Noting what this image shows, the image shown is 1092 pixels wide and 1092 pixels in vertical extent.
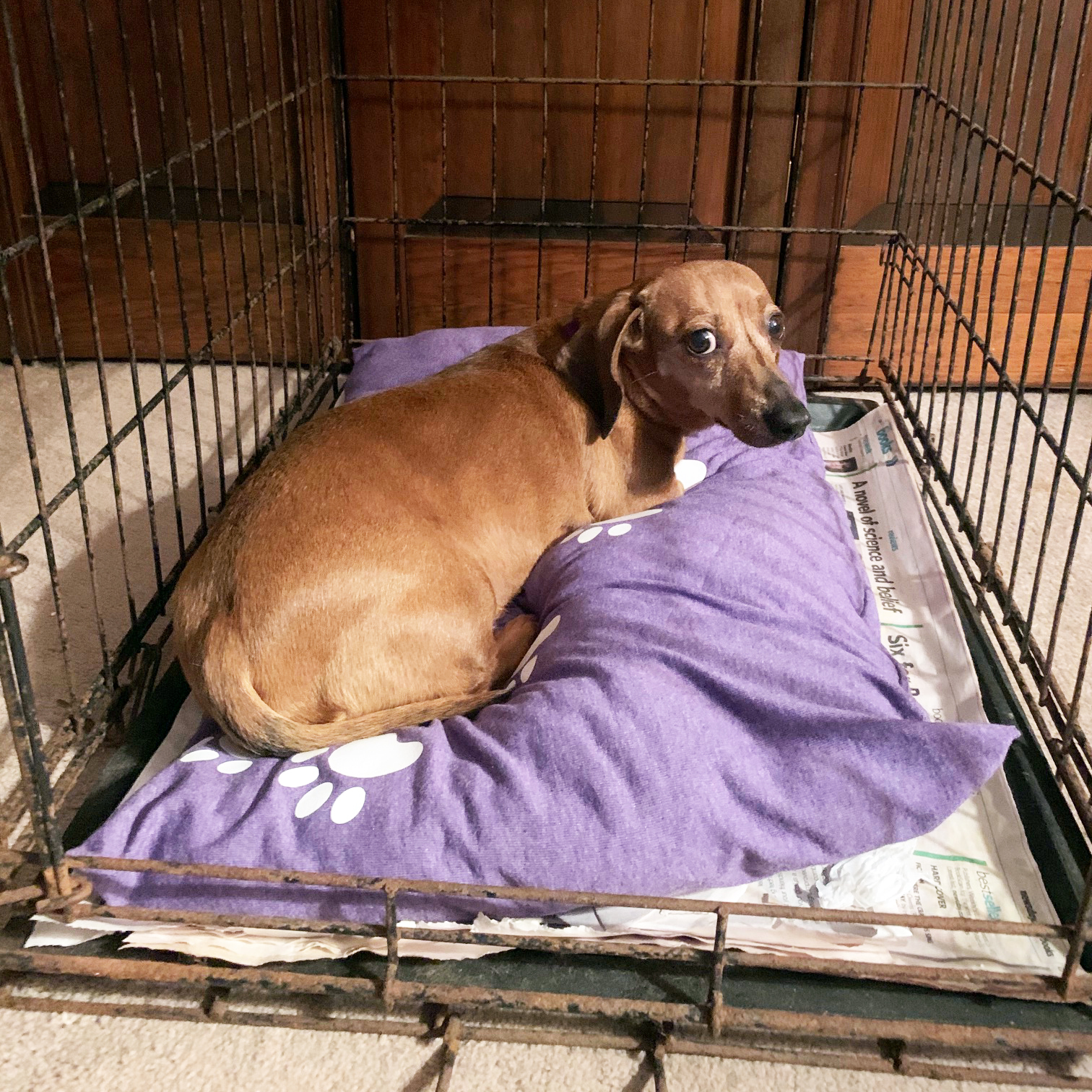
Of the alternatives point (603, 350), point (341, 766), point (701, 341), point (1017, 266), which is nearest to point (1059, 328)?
point (1017, 266)

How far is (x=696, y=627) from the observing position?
1.52m

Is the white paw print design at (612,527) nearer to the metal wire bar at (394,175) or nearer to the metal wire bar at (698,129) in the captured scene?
the metal wire bar at (698,129)

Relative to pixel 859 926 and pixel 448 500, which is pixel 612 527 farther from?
pixel 859 926

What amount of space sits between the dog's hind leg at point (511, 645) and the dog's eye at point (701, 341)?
0.55m

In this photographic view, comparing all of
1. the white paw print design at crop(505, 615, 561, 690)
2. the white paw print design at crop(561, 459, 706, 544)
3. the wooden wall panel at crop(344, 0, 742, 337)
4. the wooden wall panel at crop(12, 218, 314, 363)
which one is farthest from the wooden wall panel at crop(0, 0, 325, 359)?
the white paw print design at crop(505, 615, 561, 690)

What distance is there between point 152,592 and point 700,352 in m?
1.17

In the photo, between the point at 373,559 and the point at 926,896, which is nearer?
the point at 926,896

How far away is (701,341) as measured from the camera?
1.86m

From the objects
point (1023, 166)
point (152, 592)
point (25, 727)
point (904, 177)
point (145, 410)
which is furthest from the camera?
point (904, 177)

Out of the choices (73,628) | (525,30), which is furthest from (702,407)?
(525,30)

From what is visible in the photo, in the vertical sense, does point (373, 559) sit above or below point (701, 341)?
below

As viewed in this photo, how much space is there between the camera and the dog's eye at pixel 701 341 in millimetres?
1859

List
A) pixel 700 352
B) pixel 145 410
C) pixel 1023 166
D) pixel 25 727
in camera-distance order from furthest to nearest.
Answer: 1. pixel 700 352
2. pixel 1023 166
3. pixel 145 410
4. pixel 25 727

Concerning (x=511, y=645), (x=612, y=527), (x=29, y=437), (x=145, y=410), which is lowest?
(x=511, y=645)
